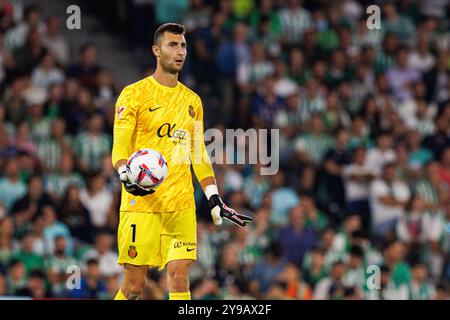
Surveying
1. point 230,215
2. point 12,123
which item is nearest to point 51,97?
point 12,123

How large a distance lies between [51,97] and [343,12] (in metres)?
6.56

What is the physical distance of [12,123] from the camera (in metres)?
19.3

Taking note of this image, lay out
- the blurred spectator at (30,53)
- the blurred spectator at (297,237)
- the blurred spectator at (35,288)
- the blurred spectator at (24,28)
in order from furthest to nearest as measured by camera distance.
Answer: the blurred spectator at (24,28)
the blurred spectator at (30,53)
the blurred spectator at (297,237)
the blurred spectator at (35,288)

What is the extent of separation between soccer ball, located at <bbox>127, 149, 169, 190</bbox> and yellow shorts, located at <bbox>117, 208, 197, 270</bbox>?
0.54 metres

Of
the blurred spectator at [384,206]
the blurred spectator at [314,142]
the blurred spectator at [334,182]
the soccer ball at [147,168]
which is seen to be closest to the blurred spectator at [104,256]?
the blurred spectator at [334,182]

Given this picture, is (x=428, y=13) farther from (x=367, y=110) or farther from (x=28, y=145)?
(x=28, y=145)

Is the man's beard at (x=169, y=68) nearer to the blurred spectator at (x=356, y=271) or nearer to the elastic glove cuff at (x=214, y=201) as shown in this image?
the elastic glove cuff at (x=214, y=201)

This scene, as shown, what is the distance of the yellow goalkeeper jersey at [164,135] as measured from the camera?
1203 cm

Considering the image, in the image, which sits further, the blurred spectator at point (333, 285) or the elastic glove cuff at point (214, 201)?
the blurred spectator at point (333, 285)

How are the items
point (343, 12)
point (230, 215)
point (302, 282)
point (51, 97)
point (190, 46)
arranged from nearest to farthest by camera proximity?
point (230, 215) < point (302, 282) < point (51, 97) < point (190, 46) < point (343, 12)

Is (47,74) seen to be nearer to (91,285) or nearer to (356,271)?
(91,285)

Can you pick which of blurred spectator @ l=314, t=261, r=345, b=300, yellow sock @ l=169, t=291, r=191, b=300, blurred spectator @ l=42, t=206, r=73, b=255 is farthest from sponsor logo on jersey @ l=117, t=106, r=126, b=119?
blurred spectator @ l=314, t=261, r=345, b=300

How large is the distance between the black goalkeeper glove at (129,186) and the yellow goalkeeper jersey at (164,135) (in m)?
0.44

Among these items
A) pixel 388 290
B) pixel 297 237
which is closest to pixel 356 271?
pixel 388 290
